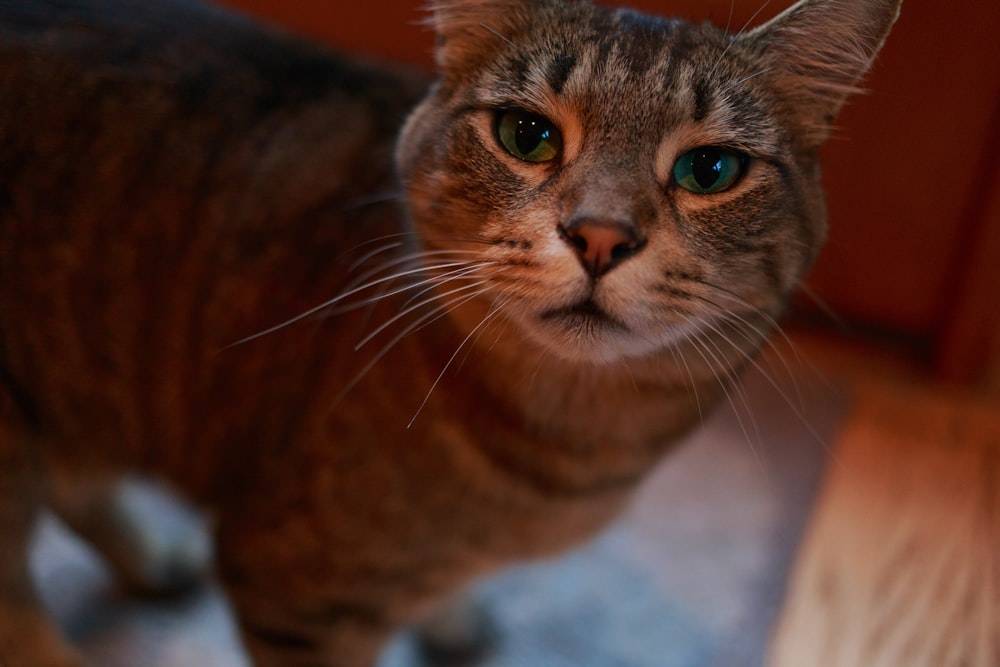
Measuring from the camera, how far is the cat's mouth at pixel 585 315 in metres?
0.79

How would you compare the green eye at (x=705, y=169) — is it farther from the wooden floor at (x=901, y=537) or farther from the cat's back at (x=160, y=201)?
the wooden floor at (x=901, y=537)

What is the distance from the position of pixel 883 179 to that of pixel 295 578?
0.89 m

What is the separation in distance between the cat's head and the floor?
39cm

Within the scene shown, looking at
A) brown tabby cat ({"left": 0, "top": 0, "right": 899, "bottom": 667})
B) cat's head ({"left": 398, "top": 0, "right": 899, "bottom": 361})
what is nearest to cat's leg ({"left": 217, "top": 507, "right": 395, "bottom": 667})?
brown tabby cat ({"left": 0, "top": 0, "right": 899, "bottom": 667})

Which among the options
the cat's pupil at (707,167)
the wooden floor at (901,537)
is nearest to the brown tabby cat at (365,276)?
the cat's pupil at (707,167)

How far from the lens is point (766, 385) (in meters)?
1.58

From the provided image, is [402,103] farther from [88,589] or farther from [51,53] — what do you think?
[88,589]

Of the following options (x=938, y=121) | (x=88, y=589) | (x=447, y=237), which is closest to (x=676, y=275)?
(x=447, y=237)

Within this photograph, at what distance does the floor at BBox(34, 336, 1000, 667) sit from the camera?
1.30 m

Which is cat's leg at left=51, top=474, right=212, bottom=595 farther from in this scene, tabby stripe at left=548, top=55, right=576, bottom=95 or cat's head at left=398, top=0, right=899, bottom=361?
tabby stripe at left=548, top=55, right=576, bottom=95

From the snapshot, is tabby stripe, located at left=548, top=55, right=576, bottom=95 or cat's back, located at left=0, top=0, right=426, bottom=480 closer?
tabby stripe, located at left=548, top=55, right=576, bottom=95

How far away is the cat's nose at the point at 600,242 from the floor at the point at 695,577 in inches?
20.2

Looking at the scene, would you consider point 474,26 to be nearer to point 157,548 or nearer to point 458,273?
point 458,273

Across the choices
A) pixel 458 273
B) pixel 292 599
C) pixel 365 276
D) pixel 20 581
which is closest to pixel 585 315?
pixel 458 273
